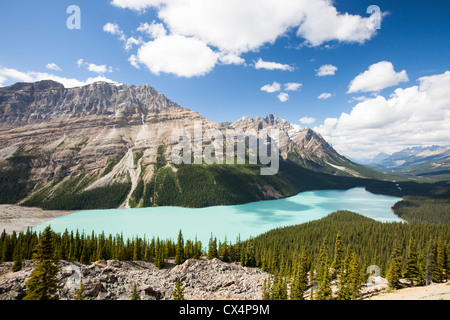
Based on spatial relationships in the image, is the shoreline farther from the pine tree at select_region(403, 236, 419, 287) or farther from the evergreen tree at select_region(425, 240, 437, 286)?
the evergreen tree at select_region(425, 240, 437, 286)

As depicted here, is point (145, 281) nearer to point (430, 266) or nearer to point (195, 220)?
point (430, 266)

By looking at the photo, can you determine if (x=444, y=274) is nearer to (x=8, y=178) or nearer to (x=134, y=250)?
(x=134, y=250)

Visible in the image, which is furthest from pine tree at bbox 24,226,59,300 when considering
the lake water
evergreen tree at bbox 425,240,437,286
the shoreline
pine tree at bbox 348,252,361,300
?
the shoreline

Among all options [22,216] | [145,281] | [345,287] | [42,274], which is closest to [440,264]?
[345,287]

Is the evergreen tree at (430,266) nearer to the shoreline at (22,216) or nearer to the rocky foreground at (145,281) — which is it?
the rocky foreground at (145,281)

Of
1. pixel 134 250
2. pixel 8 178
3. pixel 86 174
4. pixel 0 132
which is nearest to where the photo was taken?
pixel 134 250

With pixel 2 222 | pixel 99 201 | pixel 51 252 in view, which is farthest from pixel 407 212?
pixel 2 222
